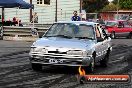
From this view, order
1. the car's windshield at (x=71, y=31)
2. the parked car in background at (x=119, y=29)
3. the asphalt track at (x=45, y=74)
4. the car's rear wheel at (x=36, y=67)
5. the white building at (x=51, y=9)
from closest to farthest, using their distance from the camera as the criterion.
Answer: the asphalt track at (x=45, y=74), the car's rear wheel at (x=36, y=67), the car's windshield at (x=71, y=31), the parked car in background at (x=119, y=29), the white building at (x=51, y=9)

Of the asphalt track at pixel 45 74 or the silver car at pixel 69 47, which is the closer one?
the asphalt track at pixel 45 74

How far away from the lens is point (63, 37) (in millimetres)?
13312

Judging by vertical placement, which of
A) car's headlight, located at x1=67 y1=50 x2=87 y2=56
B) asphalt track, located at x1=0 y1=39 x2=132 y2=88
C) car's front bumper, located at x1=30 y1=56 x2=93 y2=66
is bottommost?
asphalt track, located at x1=0 y1=39 x2=132 y2=88

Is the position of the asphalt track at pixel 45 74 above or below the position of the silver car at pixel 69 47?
below

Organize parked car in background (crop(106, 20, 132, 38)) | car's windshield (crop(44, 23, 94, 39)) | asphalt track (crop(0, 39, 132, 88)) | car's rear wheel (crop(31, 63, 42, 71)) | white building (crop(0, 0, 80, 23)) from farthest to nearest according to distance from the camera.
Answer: white building (crop(0, 0, 80, 23)), parked car in background (crop(106, 20, 132, 38)), car's windshield (crop(44, 23, 94, 39)), car's rear wheel (crop(31, 63, 42, 71)), asphalt track (crop(0, 39, 132, 88))

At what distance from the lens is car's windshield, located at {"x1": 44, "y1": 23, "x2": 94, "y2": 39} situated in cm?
1352

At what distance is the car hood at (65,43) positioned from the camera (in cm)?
1242

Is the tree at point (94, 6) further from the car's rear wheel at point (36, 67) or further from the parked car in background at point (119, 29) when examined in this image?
the car's rear wheel at point (36, 67)

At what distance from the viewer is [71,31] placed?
1373 cm

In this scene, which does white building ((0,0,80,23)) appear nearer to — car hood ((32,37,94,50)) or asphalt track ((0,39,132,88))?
asphalt track ((0,39,132,88))

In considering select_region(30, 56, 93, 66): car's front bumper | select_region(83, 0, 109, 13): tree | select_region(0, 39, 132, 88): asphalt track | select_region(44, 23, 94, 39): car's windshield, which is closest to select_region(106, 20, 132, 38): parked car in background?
select_region(0, 39, 132, 88): asphalt track

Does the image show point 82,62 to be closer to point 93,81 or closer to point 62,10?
point 93,81

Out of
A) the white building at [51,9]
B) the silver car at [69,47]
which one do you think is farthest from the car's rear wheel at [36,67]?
the white building at [51,9]

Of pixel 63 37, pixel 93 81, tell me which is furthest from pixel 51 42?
pixel 93 81
